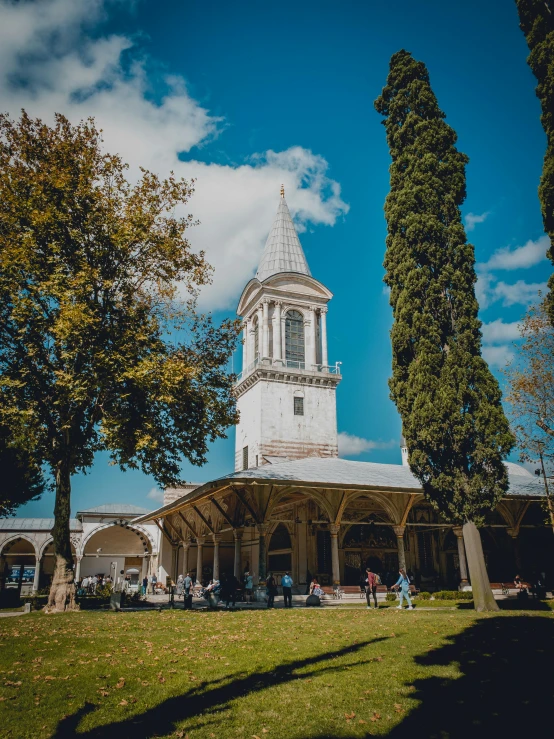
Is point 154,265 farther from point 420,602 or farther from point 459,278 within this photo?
point 420,602

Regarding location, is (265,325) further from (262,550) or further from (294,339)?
(262,550)

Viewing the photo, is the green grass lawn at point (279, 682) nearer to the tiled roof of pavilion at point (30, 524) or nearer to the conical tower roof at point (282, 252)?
the conical tower roof at point (282, 252)

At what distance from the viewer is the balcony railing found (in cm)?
3578

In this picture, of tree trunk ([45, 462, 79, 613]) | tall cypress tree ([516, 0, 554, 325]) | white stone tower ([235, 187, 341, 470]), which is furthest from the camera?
white stone tower ([235, 187, 341, 470])

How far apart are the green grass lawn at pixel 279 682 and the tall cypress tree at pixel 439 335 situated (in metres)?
6.00

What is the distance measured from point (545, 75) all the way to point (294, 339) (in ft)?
85.4

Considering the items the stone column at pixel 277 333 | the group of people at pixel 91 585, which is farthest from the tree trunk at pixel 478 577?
the stone column at pixel 277 333

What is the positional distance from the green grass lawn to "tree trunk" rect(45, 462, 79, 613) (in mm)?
5342

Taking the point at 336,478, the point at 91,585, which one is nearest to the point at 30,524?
the point at 91,585

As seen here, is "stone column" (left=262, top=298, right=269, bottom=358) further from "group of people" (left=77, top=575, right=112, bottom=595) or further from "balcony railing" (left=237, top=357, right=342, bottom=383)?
"group of people" (left=77, top=575, right=112, bottom=595)

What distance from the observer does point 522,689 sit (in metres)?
6.51

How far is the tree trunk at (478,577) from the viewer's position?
51.8 feet

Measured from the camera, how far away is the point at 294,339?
1516 inches

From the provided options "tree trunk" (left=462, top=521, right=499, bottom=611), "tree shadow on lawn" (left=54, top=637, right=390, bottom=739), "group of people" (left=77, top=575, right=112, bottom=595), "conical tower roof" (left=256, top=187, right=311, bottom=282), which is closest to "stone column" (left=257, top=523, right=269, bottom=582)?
"tree trunk" (left=462, top=521, right=499, bottom=611)
